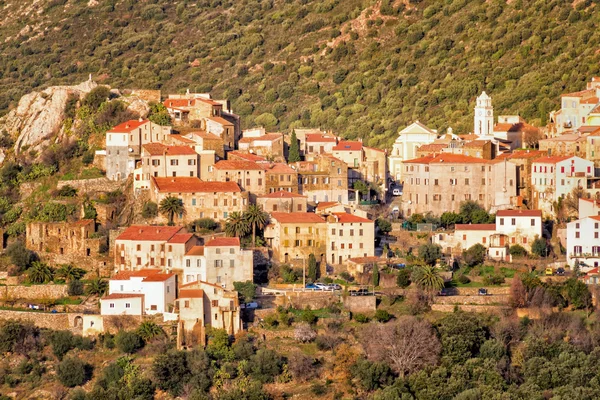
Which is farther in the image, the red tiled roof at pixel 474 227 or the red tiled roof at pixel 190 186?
the red tiled roof at pixel 474 227

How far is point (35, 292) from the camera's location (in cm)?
7762

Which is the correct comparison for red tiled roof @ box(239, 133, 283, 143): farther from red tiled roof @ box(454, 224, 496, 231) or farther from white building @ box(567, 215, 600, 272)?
white building @ box(567, 215, 600, 272)

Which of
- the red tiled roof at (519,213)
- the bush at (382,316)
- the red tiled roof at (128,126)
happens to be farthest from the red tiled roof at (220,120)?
the bush at (382,316)

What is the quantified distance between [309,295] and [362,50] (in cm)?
6393

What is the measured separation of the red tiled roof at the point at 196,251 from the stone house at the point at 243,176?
7.19 metres

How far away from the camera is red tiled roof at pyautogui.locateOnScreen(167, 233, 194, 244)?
7606cm

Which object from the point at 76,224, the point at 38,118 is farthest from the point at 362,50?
the point at 76,224

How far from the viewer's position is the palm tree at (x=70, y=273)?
78500mm

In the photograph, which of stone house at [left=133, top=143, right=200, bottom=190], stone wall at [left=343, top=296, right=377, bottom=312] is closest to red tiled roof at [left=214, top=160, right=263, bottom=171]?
stone house at [left=133, top=143, right=200, bottom=190]

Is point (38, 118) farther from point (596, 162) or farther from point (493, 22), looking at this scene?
point (493, 22)

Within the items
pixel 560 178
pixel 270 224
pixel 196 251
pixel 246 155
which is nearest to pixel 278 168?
pixel 246 155

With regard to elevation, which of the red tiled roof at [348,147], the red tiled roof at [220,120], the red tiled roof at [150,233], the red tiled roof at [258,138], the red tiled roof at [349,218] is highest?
the red tiled roof at [220,120]

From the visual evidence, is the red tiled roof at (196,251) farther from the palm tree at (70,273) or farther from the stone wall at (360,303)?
the stone wall at (360,303)

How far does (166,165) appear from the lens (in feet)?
272
